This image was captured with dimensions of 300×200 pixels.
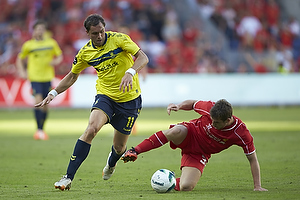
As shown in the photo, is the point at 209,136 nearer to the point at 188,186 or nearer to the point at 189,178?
the point at 189,178

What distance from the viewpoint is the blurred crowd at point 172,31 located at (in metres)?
24.0

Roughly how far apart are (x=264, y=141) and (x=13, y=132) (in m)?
6.70

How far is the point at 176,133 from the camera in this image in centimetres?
657

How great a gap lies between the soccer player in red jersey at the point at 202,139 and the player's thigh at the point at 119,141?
88 cm

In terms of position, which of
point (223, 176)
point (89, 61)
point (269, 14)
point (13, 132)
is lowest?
point (13, 132)

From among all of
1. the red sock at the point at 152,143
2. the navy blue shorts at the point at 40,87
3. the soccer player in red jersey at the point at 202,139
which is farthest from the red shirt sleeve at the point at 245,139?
the navy blue shorts at the point at 40,87

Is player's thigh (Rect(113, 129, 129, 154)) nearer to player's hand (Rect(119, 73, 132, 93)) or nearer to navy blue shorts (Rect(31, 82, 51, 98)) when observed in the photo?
player's hand (Rect(119, 73, 132, 93))

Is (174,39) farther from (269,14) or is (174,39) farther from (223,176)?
(223,176)

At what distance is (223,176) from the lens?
7.55m

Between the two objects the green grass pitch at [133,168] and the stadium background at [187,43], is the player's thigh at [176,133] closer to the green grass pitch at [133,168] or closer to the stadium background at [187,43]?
the green grass pitch at [133,168]

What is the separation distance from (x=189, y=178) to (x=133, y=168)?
2299 mm

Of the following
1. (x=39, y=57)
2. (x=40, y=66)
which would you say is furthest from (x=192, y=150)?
(x=39, y=57)

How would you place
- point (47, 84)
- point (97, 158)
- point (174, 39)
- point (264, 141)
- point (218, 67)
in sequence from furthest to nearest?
point (174, 39), point (218, 67), point (47, 84), point (264, 141), point (97, 158)

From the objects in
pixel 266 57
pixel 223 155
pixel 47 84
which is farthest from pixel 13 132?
pixel 266 57
